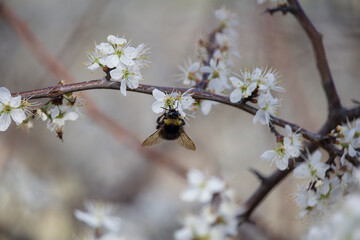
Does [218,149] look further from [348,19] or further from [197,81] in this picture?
[197,81]

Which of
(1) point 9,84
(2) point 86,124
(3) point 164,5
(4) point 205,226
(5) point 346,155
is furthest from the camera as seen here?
(3) point 164,5

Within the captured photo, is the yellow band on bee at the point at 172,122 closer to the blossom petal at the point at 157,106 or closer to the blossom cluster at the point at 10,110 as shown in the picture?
the blossom petal at the point at 157,106

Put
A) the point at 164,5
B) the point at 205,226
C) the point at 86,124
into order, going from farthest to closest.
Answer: the point at 164,5 < the point at 86,124 < the point at 205,226

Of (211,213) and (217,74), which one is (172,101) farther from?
(211,213)

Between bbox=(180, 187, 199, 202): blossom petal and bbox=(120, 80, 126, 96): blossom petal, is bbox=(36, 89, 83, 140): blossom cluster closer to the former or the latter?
bbox=(120, 80, 126, 96): blossom petal

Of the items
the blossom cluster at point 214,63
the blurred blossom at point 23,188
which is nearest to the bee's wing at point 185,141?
the blossom cluster at point 214,63

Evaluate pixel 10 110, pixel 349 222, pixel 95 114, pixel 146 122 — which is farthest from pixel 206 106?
pixel 146 122

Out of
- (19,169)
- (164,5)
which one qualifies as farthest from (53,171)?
(164,5)
